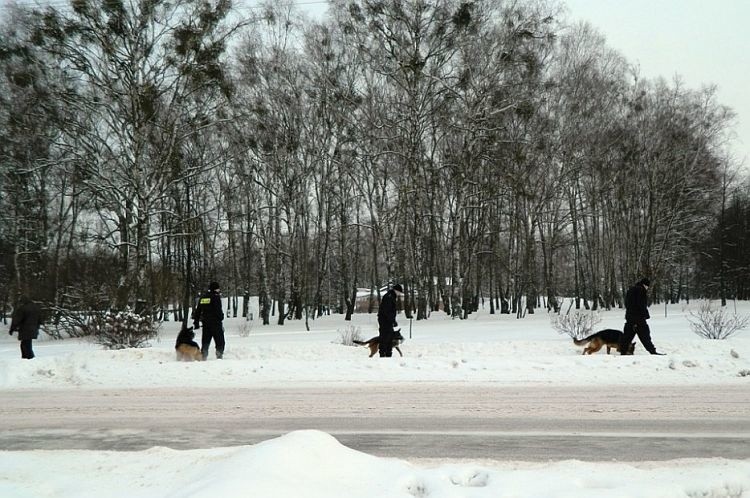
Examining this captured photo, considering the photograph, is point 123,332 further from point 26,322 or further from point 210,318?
point 210,318

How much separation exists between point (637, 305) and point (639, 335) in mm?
675

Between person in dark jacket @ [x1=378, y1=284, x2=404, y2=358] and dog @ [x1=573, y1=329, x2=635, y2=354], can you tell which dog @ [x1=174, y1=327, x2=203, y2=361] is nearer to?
person in dark jacket @ [x1=378, y1=284, x2=404, y2=358]

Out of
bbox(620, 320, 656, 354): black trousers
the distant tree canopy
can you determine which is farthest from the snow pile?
the distant tree canopy

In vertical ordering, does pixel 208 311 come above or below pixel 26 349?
above

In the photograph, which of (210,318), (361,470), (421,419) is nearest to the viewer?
(361,470)

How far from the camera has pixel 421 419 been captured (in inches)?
316

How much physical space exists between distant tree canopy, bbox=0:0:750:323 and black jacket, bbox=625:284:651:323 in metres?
14.4

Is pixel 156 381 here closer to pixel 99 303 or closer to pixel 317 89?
pixel 99 303

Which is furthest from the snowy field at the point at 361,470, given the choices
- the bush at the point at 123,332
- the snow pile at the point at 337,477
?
the bush at the point at 123,332

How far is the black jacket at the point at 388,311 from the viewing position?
13992 millimetres

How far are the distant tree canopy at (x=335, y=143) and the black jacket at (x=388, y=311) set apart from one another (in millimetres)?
11766

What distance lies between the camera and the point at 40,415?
29.1 feet

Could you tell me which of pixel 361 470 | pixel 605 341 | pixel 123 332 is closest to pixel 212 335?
pixel 123 332

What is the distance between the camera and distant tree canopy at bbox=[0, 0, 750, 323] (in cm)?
2452
